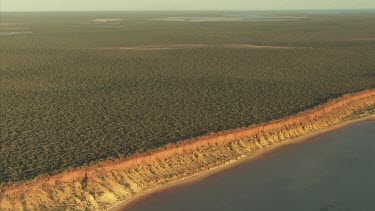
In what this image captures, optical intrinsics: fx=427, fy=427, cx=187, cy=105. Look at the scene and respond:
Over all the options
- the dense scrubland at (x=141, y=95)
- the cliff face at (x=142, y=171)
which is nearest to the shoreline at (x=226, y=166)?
the cliff face at (x=142, y=171)

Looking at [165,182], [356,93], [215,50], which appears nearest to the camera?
[165,182]

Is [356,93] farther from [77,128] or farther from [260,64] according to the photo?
[77,128]

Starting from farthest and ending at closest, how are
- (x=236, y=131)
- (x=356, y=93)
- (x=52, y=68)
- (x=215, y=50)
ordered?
(x=215, y=50) < (x=52, y=68) < (x=356, y=93) < (x=236, y=131)

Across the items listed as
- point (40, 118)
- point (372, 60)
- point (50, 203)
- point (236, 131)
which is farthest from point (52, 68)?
point (372, 60)

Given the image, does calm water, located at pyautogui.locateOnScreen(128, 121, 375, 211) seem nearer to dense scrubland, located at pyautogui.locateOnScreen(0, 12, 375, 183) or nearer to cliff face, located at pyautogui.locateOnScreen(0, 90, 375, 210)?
cliff face, located at pyautogui.locateOnScreen(0, 90, 375, 210)

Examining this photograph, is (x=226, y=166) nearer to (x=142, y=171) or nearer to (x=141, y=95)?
(x=142, y=171)

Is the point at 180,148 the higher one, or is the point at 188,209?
the point at 180,148

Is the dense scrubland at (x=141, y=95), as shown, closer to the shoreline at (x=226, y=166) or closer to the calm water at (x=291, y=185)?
the shoreline at (x=226, y=166)
